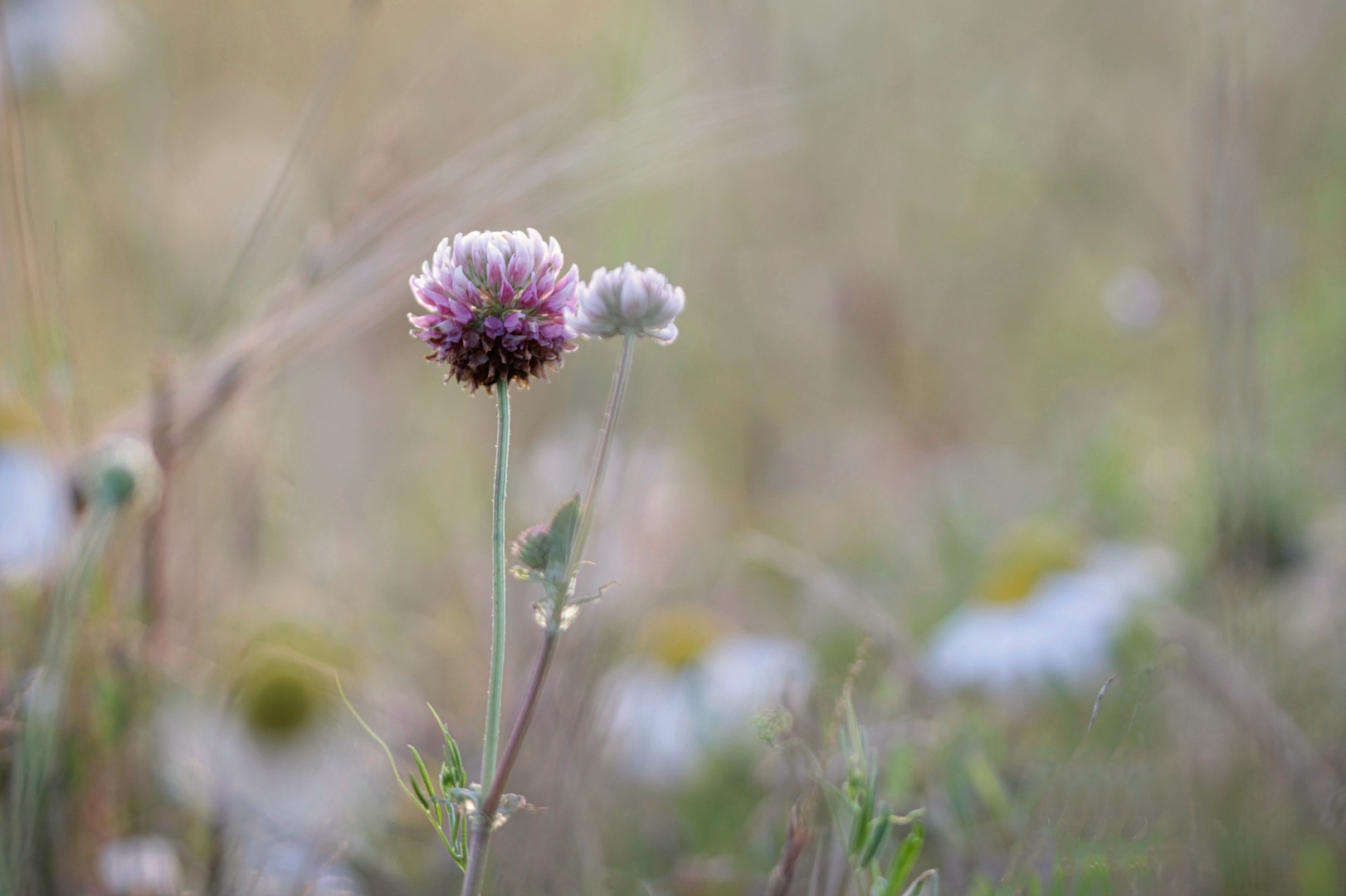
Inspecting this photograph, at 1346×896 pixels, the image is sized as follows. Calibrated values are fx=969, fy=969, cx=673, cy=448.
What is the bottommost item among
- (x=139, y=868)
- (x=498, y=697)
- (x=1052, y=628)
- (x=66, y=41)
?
(x=139, y=868)

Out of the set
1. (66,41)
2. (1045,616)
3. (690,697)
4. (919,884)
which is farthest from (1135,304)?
(66,41)

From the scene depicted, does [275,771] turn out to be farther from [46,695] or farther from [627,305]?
[627,305]

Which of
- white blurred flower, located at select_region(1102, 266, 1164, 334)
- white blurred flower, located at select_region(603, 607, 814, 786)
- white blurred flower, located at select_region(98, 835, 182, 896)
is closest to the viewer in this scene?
white blurred flower, located at select_region(98, 835, 182, 896)

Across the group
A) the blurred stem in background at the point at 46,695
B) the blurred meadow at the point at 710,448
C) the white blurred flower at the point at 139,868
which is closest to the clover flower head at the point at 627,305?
the blurred meadow at the point at 710,448

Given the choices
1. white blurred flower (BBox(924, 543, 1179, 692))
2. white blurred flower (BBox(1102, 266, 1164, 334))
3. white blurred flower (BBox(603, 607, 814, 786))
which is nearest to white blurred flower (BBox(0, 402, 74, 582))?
white blurred flower (BBox(603, 607, 814, 786))

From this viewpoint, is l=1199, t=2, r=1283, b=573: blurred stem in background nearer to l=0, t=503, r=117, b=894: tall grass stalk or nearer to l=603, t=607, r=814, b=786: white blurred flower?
l=603, t=607, r=814, b=786: white blurred flower

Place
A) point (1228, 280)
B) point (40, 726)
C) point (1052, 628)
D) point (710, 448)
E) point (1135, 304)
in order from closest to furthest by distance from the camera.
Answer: point (40, 726) → point (1228, 280) → point (1052, 628) → point (1135, 304) → point (710, 448)

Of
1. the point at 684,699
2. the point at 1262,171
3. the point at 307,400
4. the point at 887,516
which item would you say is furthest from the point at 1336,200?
the point at 307,400
